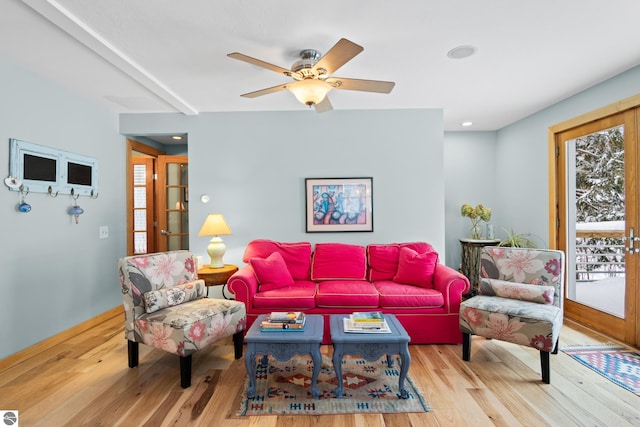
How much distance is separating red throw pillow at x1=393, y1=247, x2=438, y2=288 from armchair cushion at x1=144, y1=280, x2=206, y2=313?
2016mm

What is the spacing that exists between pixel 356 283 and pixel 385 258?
0.48 m

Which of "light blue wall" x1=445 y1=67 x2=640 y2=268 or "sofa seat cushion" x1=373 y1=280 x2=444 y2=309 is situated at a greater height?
"light blue wall" x1=445 y1=67 x2=640 y2=268

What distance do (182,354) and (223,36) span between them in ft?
7.55

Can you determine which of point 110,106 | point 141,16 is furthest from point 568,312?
point 110,106

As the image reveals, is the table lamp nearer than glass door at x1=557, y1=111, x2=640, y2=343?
No

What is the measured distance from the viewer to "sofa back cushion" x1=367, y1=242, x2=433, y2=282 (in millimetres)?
3535

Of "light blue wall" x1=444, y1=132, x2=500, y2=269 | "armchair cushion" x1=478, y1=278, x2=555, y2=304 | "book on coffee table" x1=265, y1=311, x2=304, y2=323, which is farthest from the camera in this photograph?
"light blue wall" x1=444, y1=132, x2=500, y2=269

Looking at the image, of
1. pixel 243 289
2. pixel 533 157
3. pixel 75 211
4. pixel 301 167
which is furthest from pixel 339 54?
pixel 533 157

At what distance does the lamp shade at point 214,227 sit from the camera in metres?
3.47

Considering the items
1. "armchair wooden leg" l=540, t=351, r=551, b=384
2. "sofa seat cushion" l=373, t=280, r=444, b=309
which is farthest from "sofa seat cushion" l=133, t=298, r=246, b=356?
"armchair wooden leg" l=540, t=351, r=551, b=384

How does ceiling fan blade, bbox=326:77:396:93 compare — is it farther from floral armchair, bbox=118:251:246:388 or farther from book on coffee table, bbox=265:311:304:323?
floral armchair, bbox=118:251:246:388

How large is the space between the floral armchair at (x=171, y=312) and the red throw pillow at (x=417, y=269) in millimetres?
1668

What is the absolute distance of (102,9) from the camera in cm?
196

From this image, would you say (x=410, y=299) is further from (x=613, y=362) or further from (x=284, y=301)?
(x=613, y=362)
